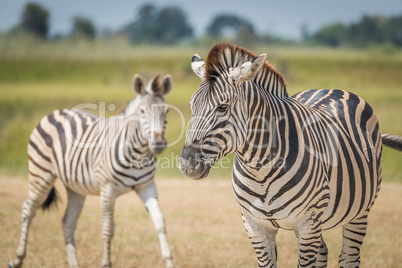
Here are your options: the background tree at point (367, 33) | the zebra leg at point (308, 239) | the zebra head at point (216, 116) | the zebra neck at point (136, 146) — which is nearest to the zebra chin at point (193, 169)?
the zebra head at point (216, 116)

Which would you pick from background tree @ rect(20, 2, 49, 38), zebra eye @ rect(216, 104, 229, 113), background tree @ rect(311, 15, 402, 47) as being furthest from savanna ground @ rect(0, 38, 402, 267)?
background tree @ rect(20, 2, 49, 38)

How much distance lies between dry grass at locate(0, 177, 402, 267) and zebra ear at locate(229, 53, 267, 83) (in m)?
3.63

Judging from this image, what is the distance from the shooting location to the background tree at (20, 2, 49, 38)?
43.0 meters

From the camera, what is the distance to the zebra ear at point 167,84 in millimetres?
6461

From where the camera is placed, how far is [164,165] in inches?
568

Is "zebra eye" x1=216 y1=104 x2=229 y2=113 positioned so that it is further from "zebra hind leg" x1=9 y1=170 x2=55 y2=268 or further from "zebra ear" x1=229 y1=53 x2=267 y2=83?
"zebra hind leg" x1=9 y1=170 x2=55 y2=268

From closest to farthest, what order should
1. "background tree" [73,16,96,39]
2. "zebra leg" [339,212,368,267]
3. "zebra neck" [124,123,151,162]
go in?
"zebra leg" [339,212,368,267], "zebra neck" [124,123,151,162], "background tree" [73,16,96,39]

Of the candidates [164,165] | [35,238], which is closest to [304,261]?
[35,238]

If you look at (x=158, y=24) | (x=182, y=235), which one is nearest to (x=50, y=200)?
(x=182, y=235)

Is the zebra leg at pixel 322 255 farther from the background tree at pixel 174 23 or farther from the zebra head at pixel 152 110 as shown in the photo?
the background tree at pixel 174 23

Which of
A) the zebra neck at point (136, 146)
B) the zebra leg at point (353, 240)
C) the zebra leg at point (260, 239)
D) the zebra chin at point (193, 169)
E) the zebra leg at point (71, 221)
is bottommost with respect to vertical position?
the zebra leg at point (71, 221)

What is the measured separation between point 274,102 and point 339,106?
3.94 ft

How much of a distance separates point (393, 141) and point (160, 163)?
10.2 m

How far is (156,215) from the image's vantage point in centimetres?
581
